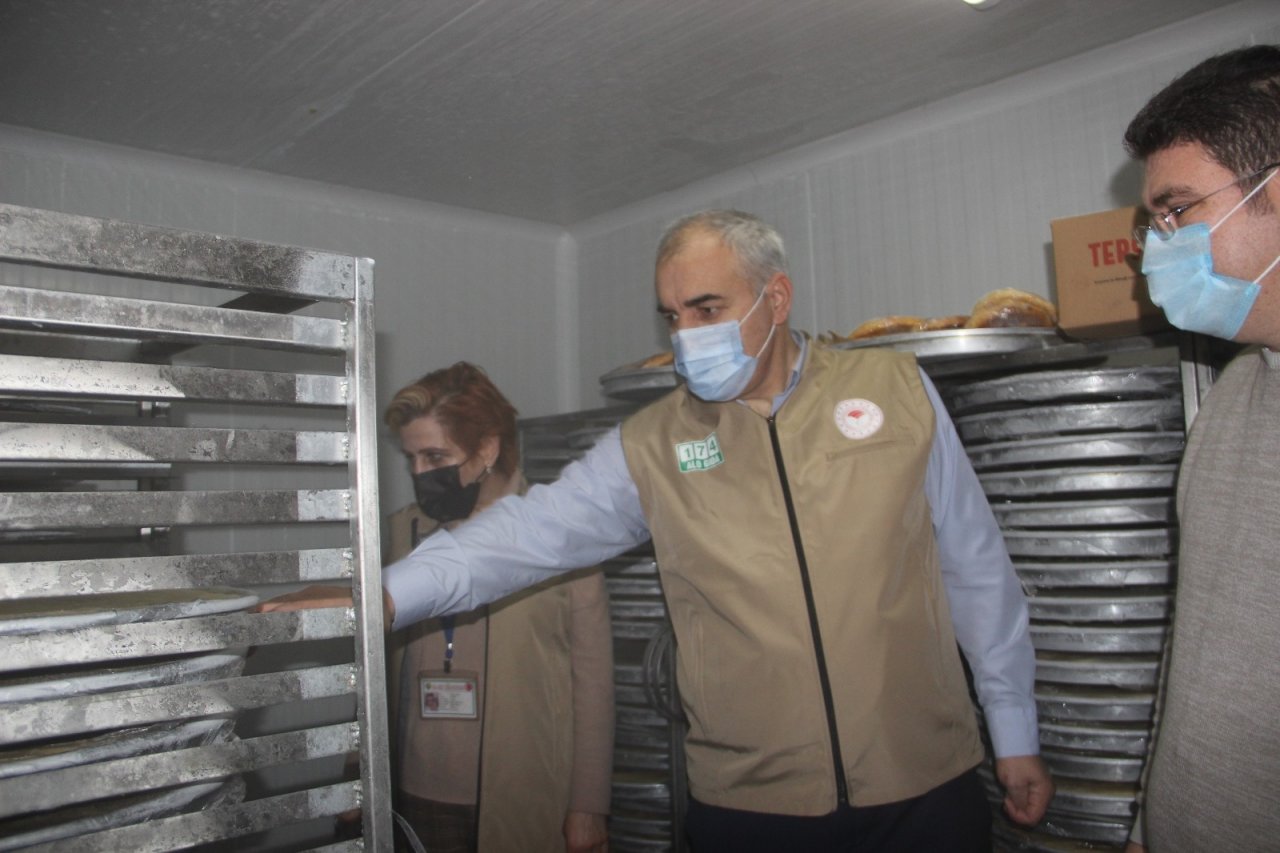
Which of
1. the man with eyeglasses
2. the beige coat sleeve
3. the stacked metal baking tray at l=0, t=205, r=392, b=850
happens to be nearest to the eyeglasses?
the man with eyeglasses

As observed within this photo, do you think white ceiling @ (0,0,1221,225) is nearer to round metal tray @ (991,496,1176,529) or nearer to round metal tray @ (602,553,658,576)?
round metal tray @ (991,496,1176,529)

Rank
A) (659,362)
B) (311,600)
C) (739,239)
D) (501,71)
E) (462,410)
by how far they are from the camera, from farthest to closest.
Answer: (659,362) < (462,410) < (501,71) < (739,239) < (311,600)

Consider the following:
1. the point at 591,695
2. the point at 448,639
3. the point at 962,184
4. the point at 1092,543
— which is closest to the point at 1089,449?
the point at 1092,543

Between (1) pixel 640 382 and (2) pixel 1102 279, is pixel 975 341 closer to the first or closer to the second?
(2) pixel 1102 279

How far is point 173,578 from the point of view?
85cm

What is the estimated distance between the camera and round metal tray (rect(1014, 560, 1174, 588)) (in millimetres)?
1882

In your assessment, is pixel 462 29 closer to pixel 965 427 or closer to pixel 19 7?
pixel 19 7

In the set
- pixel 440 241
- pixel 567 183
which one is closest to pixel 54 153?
pixel 440 241

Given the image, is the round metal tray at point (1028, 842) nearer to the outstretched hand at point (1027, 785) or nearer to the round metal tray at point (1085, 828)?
the round metal tray at point (1085, 828)

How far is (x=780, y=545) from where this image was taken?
162 cm

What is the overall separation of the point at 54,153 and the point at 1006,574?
2.75 meters

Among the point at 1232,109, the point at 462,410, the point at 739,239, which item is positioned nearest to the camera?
the point at 1232,109

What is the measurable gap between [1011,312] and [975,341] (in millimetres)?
136

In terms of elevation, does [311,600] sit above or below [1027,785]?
above
